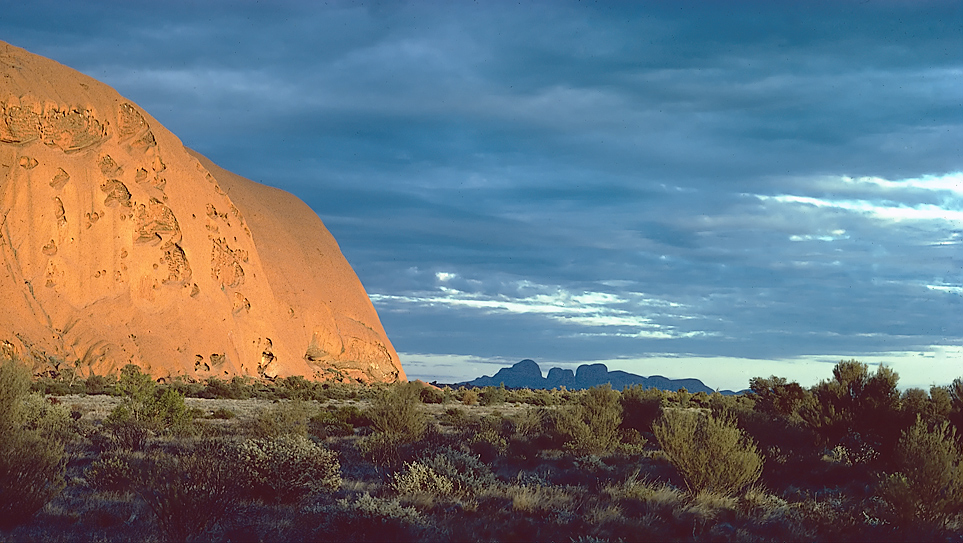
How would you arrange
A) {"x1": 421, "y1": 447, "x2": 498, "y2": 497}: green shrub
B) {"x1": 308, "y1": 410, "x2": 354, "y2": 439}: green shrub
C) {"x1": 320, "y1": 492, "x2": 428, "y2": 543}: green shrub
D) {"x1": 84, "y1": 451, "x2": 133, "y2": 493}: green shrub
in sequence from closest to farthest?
1. {"x1": 320, "y1": 492, "x2": 428, "y2": 543}: green shrub
2. {"x1": 84, "y1": 451, "x2": 133, "y2": 493}: green shrub
3. {"x1": 421, "y1": 447, "x2": 498, "y2": 497}: green shrub
4. {"x1": 308, "y1": 410, "x2": 354, "y2": 439}: green shrub

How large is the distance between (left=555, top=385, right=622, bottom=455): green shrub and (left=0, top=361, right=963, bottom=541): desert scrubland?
0.17 ft

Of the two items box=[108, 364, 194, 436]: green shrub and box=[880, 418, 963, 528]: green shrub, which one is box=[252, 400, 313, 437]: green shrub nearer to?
box=[108, 364, 194, 436]: green shrub

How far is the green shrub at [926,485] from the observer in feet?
28.9

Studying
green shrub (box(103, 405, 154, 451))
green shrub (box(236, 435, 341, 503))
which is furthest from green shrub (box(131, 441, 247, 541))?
green shrub (box(103, 405, 154, 451))

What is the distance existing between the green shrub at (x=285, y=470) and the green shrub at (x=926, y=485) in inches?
303

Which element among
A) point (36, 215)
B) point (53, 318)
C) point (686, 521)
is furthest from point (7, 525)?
point (36, 215)

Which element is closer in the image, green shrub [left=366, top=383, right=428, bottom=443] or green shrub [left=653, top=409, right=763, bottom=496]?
green shrub [left=653, top=409, right=763, bottom=496]

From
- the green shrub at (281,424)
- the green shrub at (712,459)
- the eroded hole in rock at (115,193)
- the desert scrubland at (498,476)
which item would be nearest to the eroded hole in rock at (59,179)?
the eroded hole in rock at (115,193)

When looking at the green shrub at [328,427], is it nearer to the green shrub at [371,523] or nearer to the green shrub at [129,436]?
the green shrub at [129,436]

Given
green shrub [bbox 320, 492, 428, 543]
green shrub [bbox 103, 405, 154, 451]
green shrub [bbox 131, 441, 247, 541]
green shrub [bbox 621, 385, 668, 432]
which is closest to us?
green shrub [bbox 131, 441, 247, 541]

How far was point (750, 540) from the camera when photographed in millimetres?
8039

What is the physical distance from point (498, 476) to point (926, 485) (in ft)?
21.4

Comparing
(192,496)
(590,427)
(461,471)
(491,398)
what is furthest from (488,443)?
(491,398)

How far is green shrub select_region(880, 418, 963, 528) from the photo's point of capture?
28.9ft
